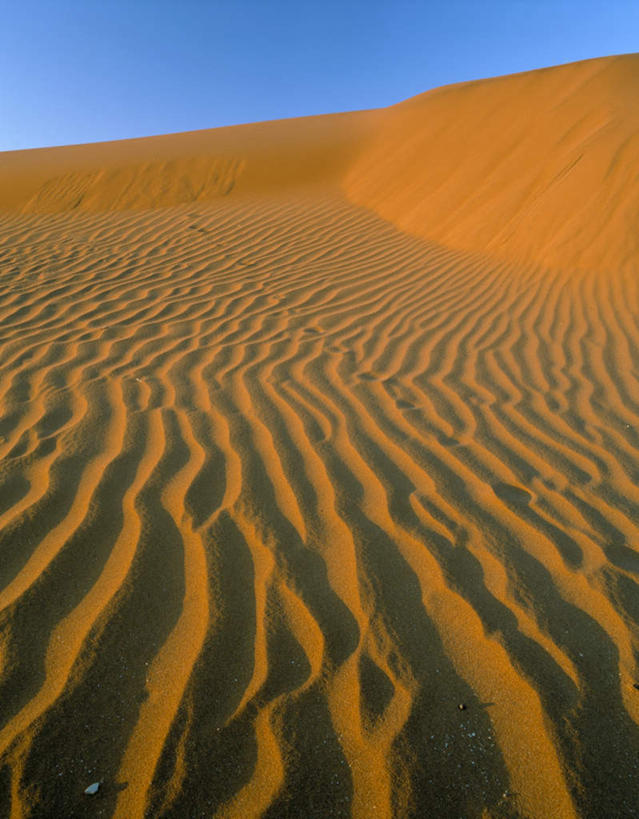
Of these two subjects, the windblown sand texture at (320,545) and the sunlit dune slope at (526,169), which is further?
the sunlit dune slope at (526,169)

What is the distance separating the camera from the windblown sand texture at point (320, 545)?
47.7 inches

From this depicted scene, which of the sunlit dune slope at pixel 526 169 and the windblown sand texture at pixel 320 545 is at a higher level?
the sunlit dune slope at pixel 526 169

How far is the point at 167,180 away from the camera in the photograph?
10.9 metres

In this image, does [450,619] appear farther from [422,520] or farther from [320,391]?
[320,391]

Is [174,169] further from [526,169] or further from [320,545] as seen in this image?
[320,545]

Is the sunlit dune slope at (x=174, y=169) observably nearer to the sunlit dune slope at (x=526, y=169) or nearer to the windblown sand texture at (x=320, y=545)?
the sunlit dune slope at (x=526, y=169)

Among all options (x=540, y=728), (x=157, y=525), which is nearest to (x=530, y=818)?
(x=540, y=728)

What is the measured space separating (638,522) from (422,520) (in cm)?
91

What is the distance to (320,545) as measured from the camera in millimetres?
1893

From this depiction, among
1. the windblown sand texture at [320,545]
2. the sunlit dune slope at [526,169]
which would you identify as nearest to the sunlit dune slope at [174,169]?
the sunlit dune slope at [526,169]

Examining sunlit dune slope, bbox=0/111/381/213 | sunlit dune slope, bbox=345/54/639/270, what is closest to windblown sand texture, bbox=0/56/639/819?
sunlit dune slope, bbox=345/54/639/270

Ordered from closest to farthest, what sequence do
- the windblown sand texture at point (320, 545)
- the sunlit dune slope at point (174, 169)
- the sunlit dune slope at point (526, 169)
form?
the windblown sand texture at point (320, 545) < the sunlit dune slope at point (526, 169) < the sunlit dune slope at point (174, 169)

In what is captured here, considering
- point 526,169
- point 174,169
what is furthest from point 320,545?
point 174,169

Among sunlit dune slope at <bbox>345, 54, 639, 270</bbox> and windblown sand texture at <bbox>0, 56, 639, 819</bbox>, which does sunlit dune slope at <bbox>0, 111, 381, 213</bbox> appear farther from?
windblown sand texture at <bbox>0, 56, 639, 819</bbox>
